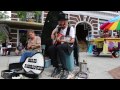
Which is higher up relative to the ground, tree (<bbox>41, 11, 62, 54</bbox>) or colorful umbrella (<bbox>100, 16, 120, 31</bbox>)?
colorful umbrella (<bbox>100, 16, 120, 31</bbox>)

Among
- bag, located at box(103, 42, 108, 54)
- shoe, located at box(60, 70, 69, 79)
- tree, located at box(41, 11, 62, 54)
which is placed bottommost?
shoe, located at box(60, 70, 69, 79)

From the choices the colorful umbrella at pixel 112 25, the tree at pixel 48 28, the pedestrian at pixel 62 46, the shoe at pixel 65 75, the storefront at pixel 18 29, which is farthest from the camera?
the colorful umbrella at pixel 112 25

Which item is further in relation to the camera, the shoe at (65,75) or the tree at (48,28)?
the tree at (48,28)

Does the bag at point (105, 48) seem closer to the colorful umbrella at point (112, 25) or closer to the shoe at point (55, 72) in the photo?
the colorful umbrella at point (112, 25)

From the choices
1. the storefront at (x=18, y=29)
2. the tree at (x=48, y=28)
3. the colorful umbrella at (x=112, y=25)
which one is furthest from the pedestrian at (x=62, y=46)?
the colorful umbrella at (x=112, y=25)

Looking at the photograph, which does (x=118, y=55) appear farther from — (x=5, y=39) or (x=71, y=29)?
(x=71, y=29)

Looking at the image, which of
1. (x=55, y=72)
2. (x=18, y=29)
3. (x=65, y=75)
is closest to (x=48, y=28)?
→ (x=55, y=72)

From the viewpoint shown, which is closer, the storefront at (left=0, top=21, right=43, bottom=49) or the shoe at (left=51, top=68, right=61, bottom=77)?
the shoe at (left=51, top=68, right=61, bottom=77)

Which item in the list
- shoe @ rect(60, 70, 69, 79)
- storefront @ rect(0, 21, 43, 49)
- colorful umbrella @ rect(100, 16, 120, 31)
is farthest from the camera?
colorful umbrella @ rect(100, 16, 120, 31)

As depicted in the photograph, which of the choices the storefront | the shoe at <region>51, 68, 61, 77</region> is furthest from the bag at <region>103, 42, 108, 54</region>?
the shoe at <region>51, 68, 61, 77</region>

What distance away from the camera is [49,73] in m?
6.72

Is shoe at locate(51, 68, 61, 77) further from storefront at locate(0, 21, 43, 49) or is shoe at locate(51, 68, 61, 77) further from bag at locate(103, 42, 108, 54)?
bag at locate(103, 42, 108, 54)

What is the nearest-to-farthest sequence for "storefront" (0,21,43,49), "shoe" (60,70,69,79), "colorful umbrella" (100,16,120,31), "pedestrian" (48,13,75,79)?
"shoe" (60,70,69,79) → "pedestrian" (48,13,75,79) → "storefront" (0,21,43,49) → "colorful umbrella" (100,16,120,31)
